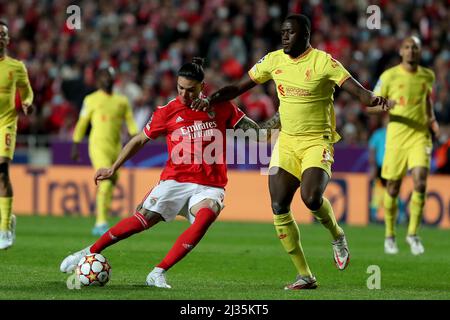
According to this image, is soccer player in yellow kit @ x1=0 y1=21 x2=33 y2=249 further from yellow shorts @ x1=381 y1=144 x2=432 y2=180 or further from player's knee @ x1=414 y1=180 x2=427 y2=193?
player's knee @ x1=414 y1=180 x2=427 y2=193

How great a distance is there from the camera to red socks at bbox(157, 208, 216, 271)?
934 centimetres

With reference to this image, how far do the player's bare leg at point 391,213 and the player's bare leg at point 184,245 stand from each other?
5013mm

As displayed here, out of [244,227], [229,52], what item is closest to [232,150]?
[244,227]

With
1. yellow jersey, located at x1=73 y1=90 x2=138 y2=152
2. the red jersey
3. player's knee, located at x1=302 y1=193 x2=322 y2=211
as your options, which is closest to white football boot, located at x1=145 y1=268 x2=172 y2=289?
the red jersey

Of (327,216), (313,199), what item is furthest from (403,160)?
(313,199)

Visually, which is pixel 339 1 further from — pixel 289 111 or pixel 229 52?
pixel 289 111

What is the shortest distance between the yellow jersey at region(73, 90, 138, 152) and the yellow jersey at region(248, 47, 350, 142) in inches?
269

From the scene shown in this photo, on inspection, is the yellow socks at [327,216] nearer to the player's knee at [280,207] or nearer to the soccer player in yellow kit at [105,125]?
the player's knee at [280,207]

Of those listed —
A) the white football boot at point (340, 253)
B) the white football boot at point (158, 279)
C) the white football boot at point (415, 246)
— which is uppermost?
the white football boot at point (340, 253)

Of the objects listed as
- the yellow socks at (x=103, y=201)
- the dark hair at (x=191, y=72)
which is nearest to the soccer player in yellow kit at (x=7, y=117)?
the yellow socks at (x=103, y=201)

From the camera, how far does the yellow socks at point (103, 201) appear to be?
16109 mm

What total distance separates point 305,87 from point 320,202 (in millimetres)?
1075

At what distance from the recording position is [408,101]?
13914mm
